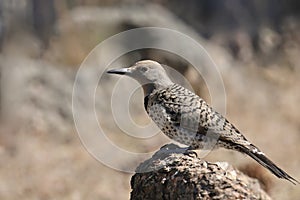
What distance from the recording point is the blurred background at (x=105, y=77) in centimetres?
1717

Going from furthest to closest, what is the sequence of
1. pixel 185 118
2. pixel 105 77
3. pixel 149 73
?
pixel 105 77
pixel 149 73
pixel 185 118

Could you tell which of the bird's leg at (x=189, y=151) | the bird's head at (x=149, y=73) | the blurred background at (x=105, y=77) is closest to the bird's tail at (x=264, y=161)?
the bird's leg at (x=189, y=151)

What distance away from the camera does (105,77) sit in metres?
20.4

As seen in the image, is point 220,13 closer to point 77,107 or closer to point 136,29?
point 136,29

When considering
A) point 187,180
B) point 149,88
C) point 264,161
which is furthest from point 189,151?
point 149,88

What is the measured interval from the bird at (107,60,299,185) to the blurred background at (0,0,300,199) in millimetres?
4981

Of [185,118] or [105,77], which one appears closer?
[185,118]

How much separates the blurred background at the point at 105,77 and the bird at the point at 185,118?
4981mm

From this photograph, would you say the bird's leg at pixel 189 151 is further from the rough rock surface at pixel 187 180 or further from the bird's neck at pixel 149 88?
the bird's neck at pixel 149 88

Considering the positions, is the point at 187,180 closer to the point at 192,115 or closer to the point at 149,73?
the point at 192,115

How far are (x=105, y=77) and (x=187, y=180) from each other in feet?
42.0

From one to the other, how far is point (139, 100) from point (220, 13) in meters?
6.26

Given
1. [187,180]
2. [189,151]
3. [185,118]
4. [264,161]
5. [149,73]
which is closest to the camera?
[187,180]

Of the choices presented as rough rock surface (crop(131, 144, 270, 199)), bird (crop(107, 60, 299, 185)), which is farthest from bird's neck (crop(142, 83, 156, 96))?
rough rock surface (crop(131, 144, 270, 199))
